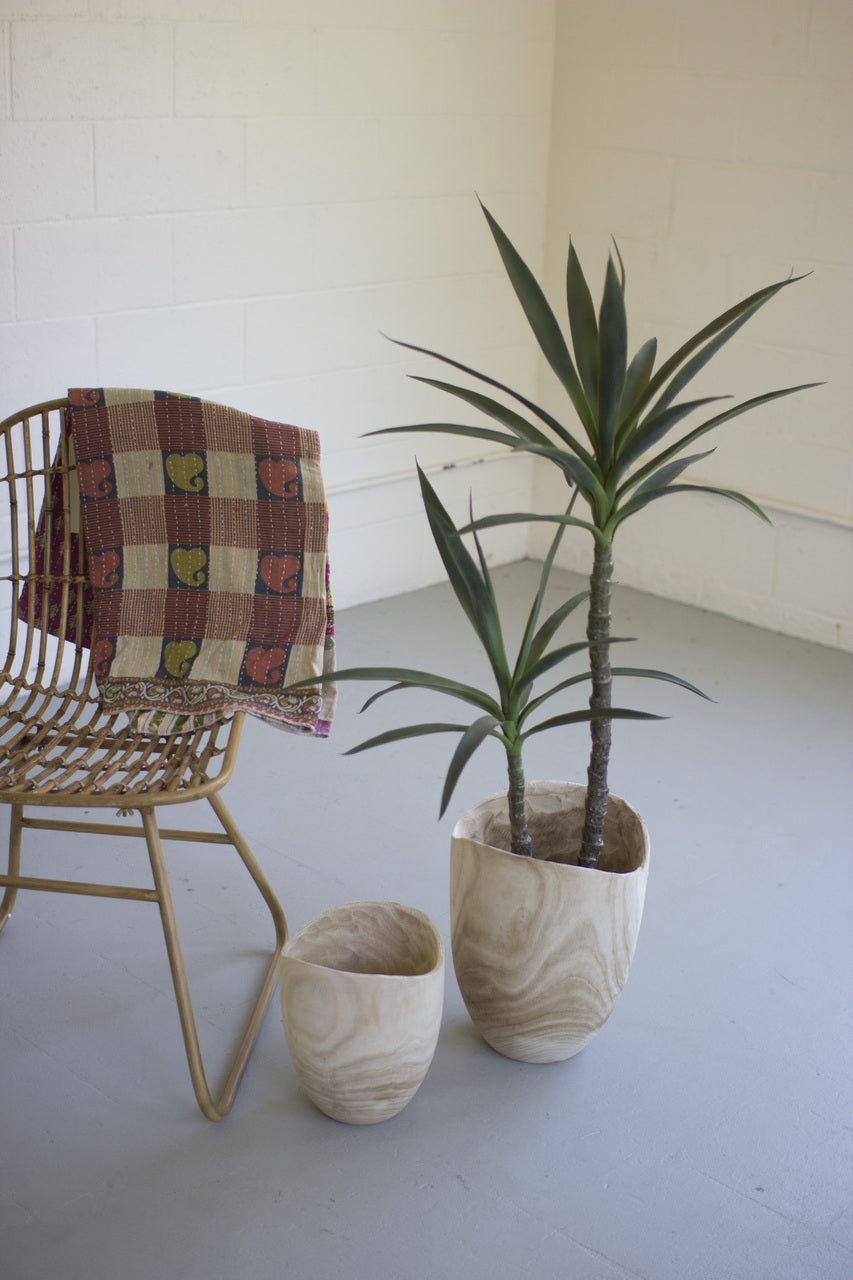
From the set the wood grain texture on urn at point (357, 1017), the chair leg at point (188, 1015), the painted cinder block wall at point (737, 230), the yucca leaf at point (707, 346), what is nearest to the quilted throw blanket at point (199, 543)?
the chair leg at point (188, 1015)

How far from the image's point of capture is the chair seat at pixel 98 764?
159cm

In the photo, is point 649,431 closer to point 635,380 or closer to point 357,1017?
point 635,380

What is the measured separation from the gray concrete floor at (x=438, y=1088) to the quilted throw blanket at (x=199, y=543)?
469 millimetres

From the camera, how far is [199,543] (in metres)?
1.88

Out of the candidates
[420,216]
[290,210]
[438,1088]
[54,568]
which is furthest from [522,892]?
[420,216]

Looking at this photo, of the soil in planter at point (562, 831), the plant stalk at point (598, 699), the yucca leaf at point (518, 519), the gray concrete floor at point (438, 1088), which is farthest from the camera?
the soil in planter at point (562, 831)

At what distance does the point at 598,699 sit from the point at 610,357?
0.44 metres

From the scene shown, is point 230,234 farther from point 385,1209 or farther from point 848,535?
point 385,1209

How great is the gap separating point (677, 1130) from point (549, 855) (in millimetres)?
400

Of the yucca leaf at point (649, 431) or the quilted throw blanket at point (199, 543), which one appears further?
the quilted throw blanket at point (199, 543)

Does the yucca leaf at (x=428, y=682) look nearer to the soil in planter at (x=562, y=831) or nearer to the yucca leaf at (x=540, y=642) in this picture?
the yucca leaf at (x=540, y=642)

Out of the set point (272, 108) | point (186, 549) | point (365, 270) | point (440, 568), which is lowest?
point (440, 568)

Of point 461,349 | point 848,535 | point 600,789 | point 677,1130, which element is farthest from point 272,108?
point 677,1130

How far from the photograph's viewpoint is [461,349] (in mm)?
3604
